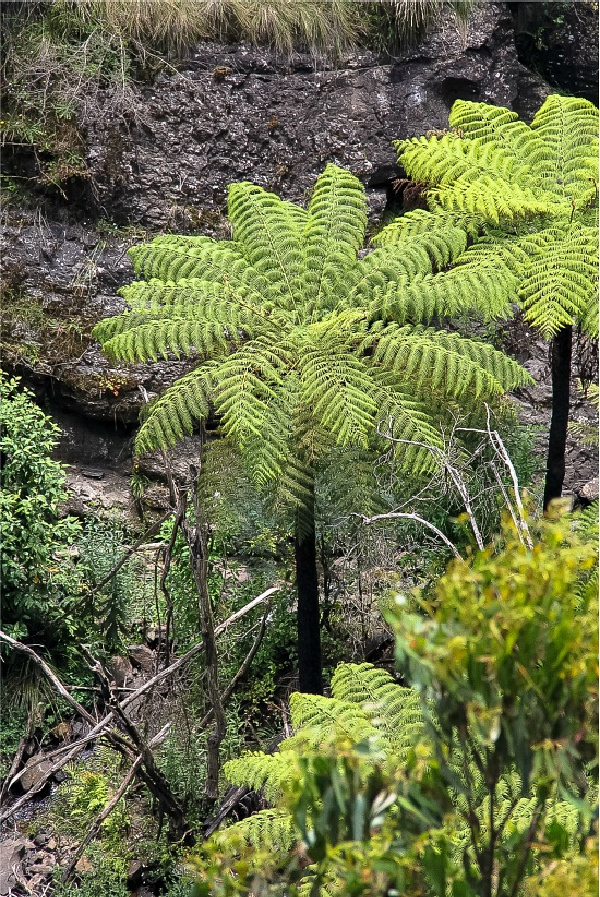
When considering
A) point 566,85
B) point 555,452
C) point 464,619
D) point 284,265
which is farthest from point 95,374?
point 464,619

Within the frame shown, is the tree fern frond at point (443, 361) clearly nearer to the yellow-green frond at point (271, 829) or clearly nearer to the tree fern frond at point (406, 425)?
the tree fern frond at point (406, 425)

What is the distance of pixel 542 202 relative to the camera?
4.35 metres

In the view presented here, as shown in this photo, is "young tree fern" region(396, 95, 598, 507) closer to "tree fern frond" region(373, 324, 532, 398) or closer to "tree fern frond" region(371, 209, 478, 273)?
"tree fern frond" region(371, 209, 478, 273)

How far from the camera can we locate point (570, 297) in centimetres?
405

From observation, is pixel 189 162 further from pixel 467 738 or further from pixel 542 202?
pixel 467 738

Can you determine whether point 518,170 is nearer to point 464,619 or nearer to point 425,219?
point 425,219

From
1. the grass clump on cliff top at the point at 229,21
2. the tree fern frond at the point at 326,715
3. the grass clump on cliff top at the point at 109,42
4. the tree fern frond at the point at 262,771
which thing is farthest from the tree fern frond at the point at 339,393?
the grass clump on cliff top at the point at 229,21

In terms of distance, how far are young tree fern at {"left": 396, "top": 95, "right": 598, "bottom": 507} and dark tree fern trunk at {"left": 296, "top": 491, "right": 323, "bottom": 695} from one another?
4.20 ft

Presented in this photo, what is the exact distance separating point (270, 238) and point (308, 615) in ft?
6.11

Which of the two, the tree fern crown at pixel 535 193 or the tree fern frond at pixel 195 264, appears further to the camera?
the tree fern frond at pixel 195 264

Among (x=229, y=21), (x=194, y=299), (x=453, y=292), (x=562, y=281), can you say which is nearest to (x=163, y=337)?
(x=194, y=299)

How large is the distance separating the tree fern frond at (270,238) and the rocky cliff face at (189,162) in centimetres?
214

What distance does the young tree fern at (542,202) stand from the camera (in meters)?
4.11

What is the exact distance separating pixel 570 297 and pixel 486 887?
3032 millimetres
